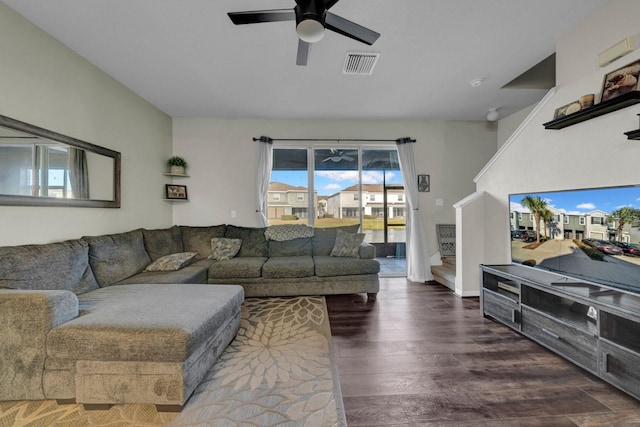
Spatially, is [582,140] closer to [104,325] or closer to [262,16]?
[262,16]

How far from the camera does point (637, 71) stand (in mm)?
1726

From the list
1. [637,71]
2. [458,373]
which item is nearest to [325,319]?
[458,373]

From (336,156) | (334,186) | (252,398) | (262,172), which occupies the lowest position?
(252,398)

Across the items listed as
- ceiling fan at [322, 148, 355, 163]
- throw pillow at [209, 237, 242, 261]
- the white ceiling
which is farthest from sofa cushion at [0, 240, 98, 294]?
ceiling fan at [322, 148, 355, 163]

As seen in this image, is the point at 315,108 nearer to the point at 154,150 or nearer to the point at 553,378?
the point at 154,150

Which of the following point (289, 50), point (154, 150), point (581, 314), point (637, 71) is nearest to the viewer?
point (637, 71)

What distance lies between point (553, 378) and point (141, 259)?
391cm

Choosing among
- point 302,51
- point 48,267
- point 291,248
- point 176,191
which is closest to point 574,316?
point 302,51

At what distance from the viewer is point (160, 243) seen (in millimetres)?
3363

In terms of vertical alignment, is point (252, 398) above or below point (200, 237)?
below

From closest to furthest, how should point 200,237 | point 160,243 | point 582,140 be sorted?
point 582,140, point 160,243, point 200,237

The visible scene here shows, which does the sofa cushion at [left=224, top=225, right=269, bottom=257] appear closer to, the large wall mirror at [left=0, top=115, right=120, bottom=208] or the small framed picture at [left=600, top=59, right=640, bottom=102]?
the large wall mirror at [left=0, top=115, right=120, bottom=208]

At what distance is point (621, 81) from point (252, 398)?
3.26 metres

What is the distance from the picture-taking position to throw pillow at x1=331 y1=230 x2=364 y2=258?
11.7 ft
